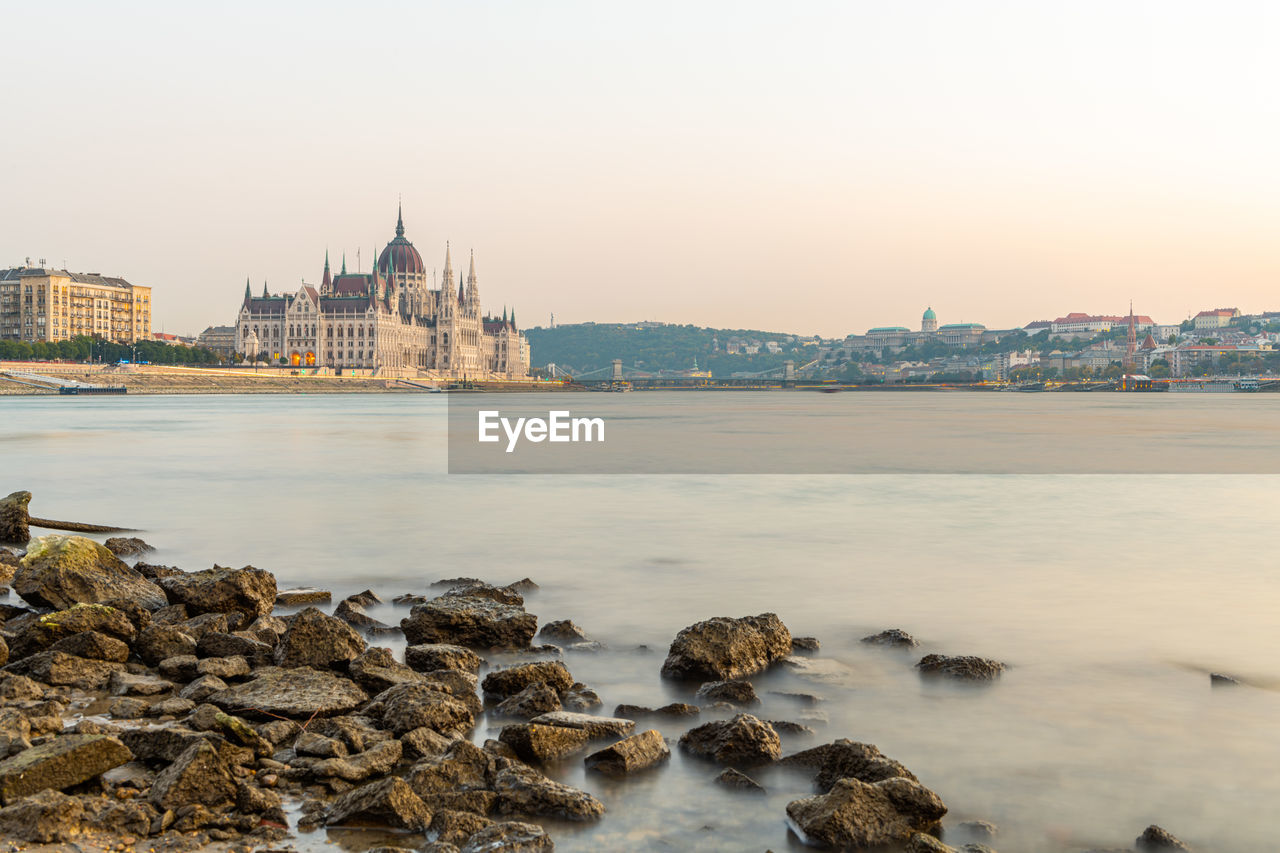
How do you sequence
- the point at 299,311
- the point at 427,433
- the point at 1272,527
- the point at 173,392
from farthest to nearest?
the point at 299,311, the point at 173,392, the point at 427,433, the point at 1272,527

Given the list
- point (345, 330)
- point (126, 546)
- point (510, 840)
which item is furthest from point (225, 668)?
point (345, 330)

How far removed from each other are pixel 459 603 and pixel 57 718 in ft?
11.6

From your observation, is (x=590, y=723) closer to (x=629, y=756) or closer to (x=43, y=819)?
(x=629, y=756)

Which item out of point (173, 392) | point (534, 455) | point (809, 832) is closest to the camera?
point (809, 832)

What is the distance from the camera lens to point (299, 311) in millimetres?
179375

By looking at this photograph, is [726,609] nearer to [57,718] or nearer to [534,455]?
[57,718]

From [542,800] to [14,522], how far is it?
12.0 m

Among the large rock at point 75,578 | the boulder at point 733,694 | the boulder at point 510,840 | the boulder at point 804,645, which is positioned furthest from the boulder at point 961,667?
the large rock at point 75,578

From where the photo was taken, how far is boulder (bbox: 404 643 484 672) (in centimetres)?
748

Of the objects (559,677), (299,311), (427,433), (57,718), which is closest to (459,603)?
(559,677)

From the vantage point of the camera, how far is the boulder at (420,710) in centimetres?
601

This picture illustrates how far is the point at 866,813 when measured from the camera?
5.03m

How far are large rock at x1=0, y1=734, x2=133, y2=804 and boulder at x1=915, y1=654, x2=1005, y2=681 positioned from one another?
18.0 ft

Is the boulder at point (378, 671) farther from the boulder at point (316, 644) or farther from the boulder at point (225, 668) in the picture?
the boulder at point (225, 668)
